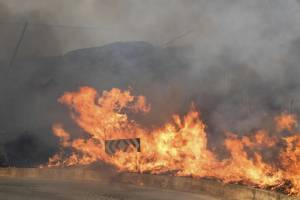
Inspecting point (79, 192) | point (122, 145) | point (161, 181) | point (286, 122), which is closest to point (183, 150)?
point (161, 181)

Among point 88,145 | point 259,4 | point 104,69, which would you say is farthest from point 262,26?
point 104,69

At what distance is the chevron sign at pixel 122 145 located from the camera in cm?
1387

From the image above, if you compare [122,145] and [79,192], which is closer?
[79,192]

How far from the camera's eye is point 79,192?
10.9 metres

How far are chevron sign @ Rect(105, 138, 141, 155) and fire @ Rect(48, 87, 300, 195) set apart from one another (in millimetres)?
175

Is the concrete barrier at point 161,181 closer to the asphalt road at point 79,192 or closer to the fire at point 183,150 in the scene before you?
the asphalt road at point 79,192

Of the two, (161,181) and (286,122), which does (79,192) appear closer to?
(161,181)

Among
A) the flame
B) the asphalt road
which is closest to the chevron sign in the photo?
the asphalt road

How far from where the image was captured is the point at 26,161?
1939cm

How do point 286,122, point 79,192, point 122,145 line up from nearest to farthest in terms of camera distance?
point 79,192
point 286,122
point 122,145

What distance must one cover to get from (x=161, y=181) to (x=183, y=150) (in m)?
1.46

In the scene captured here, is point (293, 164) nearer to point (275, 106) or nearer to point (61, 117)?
point (275, 106)

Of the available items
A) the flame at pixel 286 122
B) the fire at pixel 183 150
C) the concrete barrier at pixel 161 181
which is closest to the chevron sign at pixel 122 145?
the fire at pixel 183 150

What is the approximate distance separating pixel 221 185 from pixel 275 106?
397 centimetres
